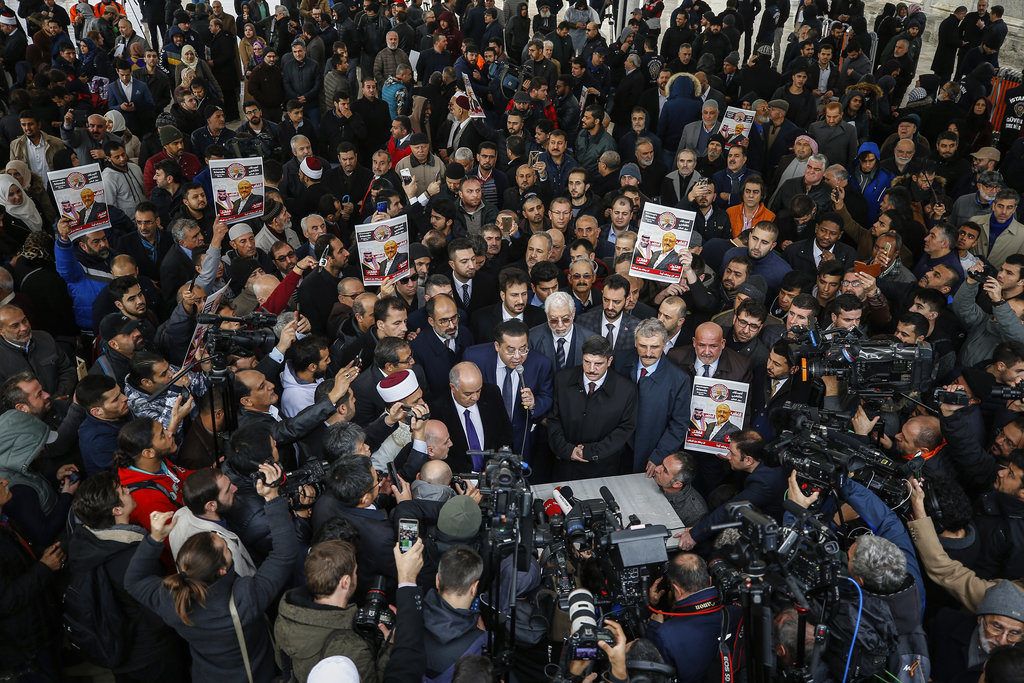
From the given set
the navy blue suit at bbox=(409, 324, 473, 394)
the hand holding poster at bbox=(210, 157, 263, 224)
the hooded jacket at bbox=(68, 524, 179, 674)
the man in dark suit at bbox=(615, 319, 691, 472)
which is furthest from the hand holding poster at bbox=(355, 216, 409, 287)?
the hooded jacket at bbox=(68, 524, 179, 674)

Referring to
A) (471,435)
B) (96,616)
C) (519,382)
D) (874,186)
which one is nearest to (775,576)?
(471,435)

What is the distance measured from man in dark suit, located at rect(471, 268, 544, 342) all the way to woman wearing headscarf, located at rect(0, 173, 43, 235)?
15.9 ft

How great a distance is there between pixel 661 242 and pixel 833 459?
2786 millimetres

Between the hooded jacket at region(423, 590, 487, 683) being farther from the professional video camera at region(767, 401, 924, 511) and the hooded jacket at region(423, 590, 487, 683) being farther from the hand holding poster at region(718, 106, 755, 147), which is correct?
the hand holding poster at region(718, 106, 755, 147)

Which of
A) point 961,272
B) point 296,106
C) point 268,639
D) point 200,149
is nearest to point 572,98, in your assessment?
point 296,106

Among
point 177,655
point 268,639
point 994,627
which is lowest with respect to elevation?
point 177,655

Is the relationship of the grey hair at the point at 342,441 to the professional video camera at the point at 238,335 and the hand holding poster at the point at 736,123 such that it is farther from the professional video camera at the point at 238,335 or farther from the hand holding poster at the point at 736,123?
the hand holding poster at the point at 736,123

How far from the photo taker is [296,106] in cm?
1055

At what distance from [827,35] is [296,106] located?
32.5 ft

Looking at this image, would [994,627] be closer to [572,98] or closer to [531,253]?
[531,253]

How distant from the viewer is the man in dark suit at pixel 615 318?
239 inches

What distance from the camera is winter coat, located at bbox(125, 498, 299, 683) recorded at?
3.73 meters

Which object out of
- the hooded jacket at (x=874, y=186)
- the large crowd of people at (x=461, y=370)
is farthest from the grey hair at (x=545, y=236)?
the hooded jacket at (x=874, y=186)

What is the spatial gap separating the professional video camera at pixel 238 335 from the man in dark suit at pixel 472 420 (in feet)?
4.13
